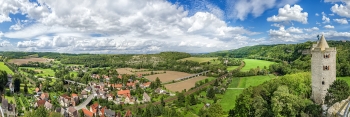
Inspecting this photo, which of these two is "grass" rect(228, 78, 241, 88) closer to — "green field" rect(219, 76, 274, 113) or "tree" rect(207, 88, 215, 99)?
"green field" rect(219, 76, 274, 113)

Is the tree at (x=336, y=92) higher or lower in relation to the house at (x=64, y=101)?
higher

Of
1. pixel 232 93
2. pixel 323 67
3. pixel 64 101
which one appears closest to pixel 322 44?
pixel 323 67

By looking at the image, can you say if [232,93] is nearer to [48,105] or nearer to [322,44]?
[322,44]

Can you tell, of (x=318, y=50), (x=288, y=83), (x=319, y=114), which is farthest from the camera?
(x=288, y=83)

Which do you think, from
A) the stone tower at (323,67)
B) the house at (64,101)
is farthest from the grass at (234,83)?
the house at (64,101)

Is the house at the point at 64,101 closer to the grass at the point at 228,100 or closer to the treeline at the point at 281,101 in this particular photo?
the grass at the point at 228,100

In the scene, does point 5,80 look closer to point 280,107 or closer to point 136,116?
point 136,116

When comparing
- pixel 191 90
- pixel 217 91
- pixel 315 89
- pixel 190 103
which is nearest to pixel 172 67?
pixel 191 90
